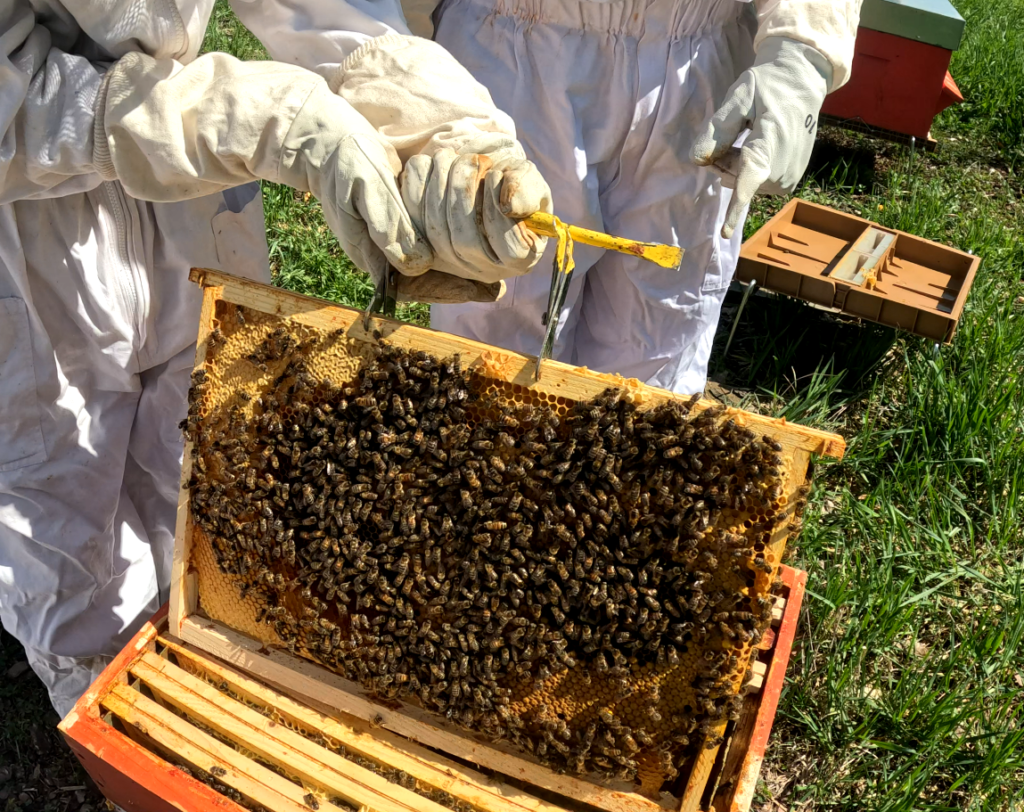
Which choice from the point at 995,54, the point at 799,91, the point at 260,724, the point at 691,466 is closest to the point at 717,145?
the point at 799,91

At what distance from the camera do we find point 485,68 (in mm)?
2828

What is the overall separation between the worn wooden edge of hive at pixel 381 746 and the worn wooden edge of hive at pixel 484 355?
0.99m

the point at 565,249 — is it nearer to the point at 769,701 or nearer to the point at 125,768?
the point at 769,701

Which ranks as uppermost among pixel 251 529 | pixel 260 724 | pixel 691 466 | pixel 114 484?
pixel 691 466

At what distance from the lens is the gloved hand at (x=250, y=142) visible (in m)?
2.01

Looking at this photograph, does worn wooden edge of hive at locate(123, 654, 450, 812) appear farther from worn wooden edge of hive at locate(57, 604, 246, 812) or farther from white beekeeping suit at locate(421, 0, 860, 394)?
white beekeeping suit at locate(421, 0, 860, 394)

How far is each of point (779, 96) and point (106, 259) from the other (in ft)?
6.85

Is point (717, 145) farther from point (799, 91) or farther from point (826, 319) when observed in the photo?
point (826, 319)

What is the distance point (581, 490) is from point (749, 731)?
79 cm

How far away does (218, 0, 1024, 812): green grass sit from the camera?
294 cm

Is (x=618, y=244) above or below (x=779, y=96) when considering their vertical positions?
below

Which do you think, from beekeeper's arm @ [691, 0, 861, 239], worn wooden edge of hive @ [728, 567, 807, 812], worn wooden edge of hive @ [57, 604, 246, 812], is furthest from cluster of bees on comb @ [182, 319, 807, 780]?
beekeeper's arm @ [691, 0, 861, 239]

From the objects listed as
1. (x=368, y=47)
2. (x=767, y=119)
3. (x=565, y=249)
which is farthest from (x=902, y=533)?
(x=368, y=47)

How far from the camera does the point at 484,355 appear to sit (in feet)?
6.61
